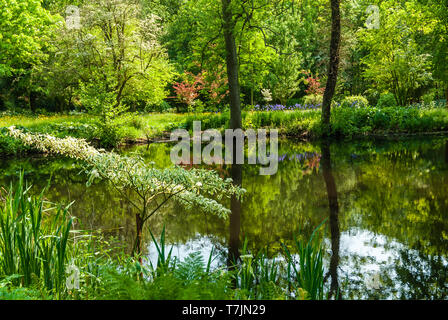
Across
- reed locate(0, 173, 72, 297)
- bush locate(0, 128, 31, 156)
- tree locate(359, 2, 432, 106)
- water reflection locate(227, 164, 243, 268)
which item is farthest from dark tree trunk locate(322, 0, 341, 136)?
reed locate(0, 173, 72, 297)

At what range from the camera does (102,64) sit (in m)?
15.4

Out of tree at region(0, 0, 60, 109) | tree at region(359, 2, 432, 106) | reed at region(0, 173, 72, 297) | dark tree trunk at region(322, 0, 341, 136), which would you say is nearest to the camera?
reed at region(0, 173, 72, 297)

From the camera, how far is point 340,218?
16.4 feet

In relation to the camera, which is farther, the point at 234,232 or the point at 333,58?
the point at 333,58

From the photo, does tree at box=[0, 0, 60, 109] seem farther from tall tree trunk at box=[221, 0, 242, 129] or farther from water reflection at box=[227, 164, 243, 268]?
water reflection at box=[227, 164, 243, 268]

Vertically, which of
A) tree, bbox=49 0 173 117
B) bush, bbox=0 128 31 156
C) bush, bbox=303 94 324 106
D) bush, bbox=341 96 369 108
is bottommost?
bush, bbox=0 128 31 156

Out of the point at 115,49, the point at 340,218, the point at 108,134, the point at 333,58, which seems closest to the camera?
the point at 340,218

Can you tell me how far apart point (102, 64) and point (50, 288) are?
46.7 ft

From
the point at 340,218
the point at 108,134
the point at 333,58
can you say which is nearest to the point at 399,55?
the point at 333,58

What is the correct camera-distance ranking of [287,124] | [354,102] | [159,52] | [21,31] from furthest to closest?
[21,31] → [354,102] → [159,52] → [287,124]

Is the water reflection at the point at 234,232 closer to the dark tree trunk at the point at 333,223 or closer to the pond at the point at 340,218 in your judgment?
the pond at the point at 340,218

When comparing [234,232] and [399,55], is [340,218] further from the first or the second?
[399,55]

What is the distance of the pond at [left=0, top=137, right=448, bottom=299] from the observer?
3.47 meters
